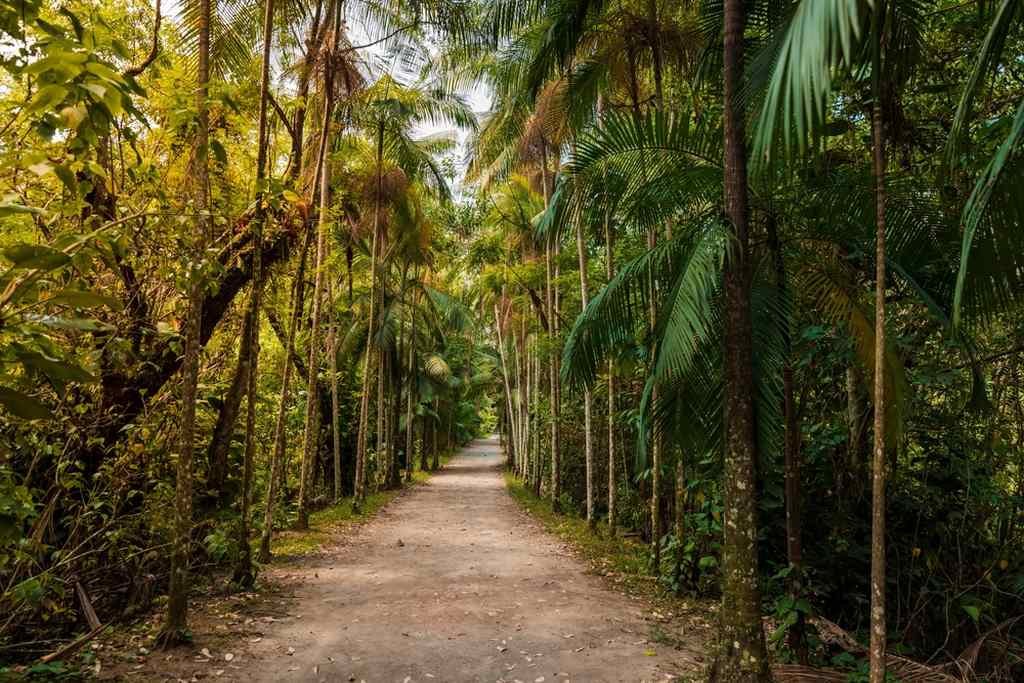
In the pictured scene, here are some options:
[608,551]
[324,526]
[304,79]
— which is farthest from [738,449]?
[324,526]

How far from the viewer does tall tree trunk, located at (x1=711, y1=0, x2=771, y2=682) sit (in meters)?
3.84

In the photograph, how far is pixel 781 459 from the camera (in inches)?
260

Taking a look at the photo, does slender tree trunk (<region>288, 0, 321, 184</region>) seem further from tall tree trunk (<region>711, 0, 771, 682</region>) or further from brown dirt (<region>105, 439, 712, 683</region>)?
tall tree trunk (<region>711, 0, 771, 682</region>)

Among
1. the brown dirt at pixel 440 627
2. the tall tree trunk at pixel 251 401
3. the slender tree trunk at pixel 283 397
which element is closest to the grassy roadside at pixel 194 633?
the brown dirt at pixel 440 627

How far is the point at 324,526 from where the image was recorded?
39.9 feet

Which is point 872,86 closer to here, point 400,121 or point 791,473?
point 791,473

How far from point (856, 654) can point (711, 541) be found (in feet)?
7.41

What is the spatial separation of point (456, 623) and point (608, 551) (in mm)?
→ 4600

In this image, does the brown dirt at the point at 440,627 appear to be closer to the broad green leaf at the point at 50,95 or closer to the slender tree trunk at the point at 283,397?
the slender tree trunk at the point at 283,397

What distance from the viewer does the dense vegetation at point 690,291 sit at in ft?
8.39

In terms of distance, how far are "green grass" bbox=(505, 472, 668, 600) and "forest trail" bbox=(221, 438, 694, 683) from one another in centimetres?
36

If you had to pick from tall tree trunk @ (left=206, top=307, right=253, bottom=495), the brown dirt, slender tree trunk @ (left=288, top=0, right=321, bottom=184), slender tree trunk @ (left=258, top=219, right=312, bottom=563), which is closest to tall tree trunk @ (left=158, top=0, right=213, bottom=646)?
the brown dirt

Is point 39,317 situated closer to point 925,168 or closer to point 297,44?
point 925,168

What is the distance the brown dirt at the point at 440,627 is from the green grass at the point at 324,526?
0.60 meters
